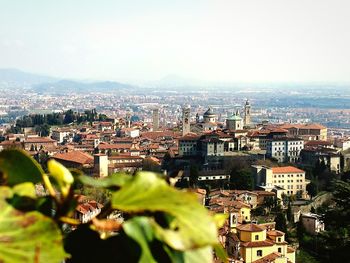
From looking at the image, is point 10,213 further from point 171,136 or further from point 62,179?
point 171,136

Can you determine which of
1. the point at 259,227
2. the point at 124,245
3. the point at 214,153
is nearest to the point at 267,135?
the point at 214,153

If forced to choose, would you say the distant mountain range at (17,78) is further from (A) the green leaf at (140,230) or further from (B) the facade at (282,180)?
(A) the green leaf at (140,230)

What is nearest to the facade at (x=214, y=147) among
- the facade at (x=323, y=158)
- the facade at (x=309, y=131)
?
the facade at (x=323, y=158)

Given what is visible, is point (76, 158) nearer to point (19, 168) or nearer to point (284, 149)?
point (284, 149)

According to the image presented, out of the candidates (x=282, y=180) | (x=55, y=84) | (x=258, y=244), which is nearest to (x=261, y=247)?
(x=258, y=244)

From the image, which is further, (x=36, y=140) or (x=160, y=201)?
(x=36, y=140)

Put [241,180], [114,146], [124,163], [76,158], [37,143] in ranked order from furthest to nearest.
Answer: [37,143] → [114,146] → [124,163] → [76,158] → [241,180]
